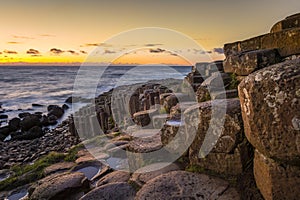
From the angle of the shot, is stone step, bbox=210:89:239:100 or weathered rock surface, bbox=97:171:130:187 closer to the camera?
stone step, bbox=210:89:239:100

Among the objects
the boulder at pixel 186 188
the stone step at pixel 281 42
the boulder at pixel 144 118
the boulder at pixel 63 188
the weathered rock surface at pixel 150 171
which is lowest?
the boulder at pixel 63 188

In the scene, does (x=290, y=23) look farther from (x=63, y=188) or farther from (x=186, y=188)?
(x=63, y=188)

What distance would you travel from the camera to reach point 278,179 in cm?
207

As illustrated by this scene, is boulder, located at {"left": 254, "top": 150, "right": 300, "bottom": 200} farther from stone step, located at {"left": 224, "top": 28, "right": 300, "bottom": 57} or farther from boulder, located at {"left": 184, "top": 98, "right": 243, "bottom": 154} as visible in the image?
stone step, located at {"left": 224, "top": 28, "right": 300, "bottom": 57}

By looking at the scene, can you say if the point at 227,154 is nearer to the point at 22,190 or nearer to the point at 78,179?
the point at 78,179

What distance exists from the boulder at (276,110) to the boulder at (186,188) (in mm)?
747

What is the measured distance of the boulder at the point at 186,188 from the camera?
257 centimetres

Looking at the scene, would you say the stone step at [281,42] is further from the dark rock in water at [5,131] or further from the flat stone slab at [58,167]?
the dark rock in water at [5,131]

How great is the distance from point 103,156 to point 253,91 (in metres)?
4.20

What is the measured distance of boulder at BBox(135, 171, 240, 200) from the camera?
2568 mm

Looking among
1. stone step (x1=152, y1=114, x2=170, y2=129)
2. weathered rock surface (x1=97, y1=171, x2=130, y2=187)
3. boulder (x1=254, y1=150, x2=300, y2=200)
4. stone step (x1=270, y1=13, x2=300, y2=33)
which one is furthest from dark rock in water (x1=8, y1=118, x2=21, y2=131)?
boulder (x1=254, y1=150, x2=300, y2=200)

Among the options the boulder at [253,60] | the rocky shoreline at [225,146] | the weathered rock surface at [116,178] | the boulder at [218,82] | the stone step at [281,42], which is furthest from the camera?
the boulder at [218,82]

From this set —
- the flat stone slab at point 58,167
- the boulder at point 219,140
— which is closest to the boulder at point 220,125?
the boulder at point 219,140

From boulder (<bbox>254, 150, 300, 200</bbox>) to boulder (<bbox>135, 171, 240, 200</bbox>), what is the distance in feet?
1.42
